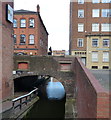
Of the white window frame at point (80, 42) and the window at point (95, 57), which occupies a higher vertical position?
the white window frame at point (80, 42)

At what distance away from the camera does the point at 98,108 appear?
4.85 meters

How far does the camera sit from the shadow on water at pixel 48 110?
13.2 metres

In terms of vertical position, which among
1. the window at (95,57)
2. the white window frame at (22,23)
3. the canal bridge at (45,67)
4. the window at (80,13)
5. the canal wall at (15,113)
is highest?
the window at (80,13)

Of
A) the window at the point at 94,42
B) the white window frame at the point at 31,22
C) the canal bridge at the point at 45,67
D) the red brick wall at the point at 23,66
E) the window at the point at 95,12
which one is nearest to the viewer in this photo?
the canal bridge at the point at 45,67

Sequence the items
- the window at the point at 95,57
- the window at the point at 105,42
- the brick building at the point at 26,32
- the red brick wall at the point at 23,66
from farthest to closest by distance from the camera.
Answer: the brick building at the point at 26,32
the window at the point at 105,42
the window at the point at 95,57
the red brick wall at the point at 23,66

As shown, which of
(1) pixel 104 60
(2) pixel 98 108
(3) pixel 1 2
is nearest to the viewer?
(2) pixel 98 108

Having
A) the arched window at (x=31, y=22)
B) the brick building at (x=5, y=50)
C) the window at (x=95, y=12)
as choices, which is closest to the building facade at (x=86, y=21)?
the window at (x=95, y=12)

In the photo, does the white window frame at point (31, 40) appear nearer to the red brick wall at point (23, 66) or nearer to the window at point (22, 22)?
the window at point (22, 22)

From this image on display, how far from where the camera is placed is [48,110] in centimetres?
1485

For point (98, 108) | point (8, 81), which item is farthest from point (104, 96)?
point (8, 81)

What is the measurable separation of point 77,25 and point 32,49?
964 centimetres

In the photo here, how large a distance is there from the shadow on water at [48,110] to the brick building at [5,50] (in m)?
3.09

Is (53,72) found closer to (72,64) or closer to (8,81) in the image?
(72,64)

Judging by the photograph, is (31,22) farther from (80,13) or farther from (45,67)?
(45,67)
